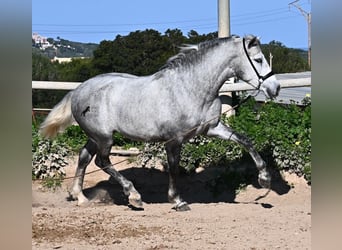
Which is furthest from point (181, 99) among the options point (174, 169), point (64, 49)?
point (64, 49)

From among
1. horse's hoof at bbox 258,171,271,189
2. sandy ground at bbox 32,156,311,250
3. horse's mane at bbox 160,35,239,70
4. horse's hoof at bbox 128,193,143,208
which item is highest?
horse's mane at bbox 160,35,239,70

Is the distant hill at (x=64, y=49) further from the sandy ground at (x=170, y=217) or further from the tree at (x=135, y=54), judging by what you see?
the sandy ground at (x=170, y=217)

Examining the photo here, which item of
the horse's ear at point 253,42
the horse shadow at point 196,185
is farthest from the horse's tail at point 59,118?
the horse's ear at point 253,42

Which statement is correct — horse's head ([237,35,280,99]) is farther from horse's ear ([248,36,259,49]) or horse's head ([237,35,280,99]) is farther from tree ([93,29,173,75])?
tree ([93,29,173,75])

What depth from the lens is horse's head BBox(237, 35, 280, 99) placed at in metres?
7.00

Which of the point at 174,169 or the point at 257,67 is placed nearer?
the point at 257,67

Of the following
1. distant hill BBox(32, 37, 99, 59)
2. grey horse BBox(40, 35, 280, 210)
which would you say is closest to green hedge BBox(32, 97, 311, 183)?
grey horse BBox(40, 35, 280, 210)

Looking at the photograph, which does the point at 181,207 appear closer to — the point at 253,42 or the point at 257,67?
the point at 257,67

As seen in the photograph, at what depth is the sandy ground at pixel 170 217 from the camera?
5574 mm

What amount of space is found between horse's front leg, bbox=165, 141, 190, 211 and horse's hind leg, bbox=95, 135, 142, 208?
1.34 ft

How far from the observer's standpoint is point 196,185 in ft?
28.2

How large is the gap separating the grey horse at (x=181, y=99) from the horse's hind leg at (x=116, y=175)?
1 cm

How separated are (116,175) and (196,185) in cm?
144
